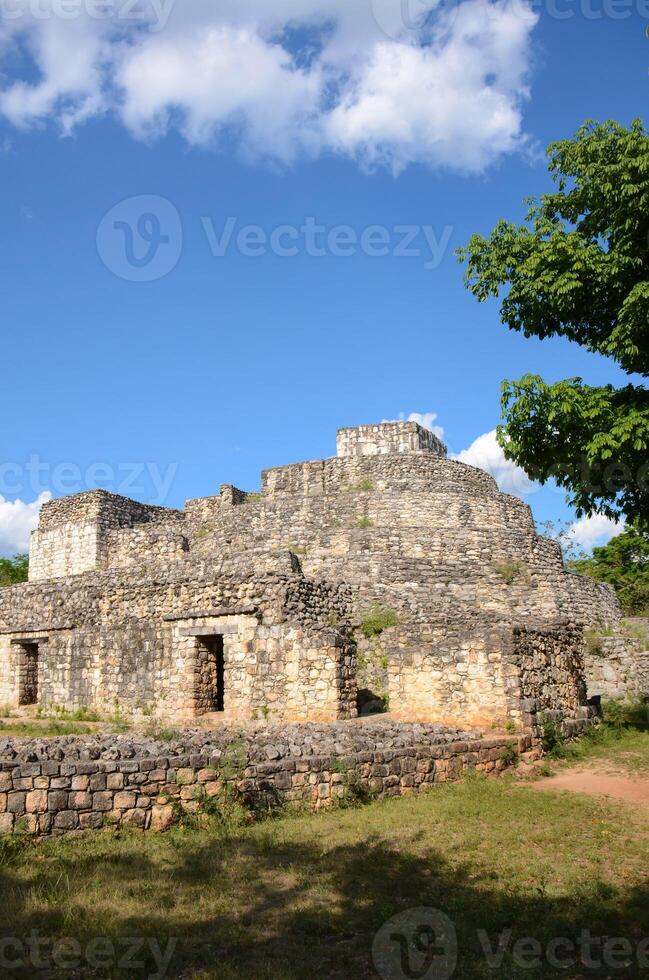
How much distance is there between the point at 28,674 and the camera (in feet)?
61.4

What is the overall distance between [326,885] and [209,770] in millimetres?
Answer: 2231

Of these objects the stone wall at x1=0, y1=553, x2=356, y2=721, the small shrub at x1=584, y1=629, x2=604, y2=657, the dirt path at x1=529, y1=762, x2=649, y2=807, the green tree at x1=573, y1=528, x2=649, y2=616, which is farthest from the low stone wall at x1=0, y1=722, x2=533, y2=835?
the green tree at x1=573, y1=528, x2=649, y2=616

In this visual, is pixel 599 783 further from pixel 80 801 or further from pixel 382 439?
pixel 382 439

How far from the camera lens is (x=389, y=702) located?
13.1 m

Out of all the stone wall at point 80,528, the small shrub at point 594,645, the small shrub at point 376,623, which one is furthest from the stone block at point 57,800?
the stone wall at point 80,528

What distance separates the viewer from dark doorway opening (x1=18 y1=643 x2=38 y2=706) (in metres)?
18.3

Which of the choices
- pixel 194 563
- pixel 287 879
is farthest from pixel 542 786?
pixel 194 563

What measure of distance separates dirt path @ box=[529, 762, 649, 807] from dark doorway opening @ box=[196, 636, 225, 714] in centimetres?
650

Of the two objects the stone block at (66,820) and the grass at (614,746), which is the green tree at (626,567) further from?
the stone block at (66,820)

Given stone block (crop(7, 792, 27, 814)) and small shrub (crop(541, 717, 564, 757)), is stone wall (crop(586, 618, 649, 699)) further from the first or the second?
stone block (crop(7, 792, 27, 814))

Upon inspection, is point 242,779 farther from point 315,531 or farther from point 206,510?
point 206,510

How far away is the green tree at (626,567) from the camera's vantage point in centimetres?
3281

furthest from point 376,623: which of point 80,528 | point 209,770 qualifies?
point 80,528

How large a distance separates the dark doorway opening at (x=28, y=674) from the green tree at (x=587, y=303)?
13487 millimetres
